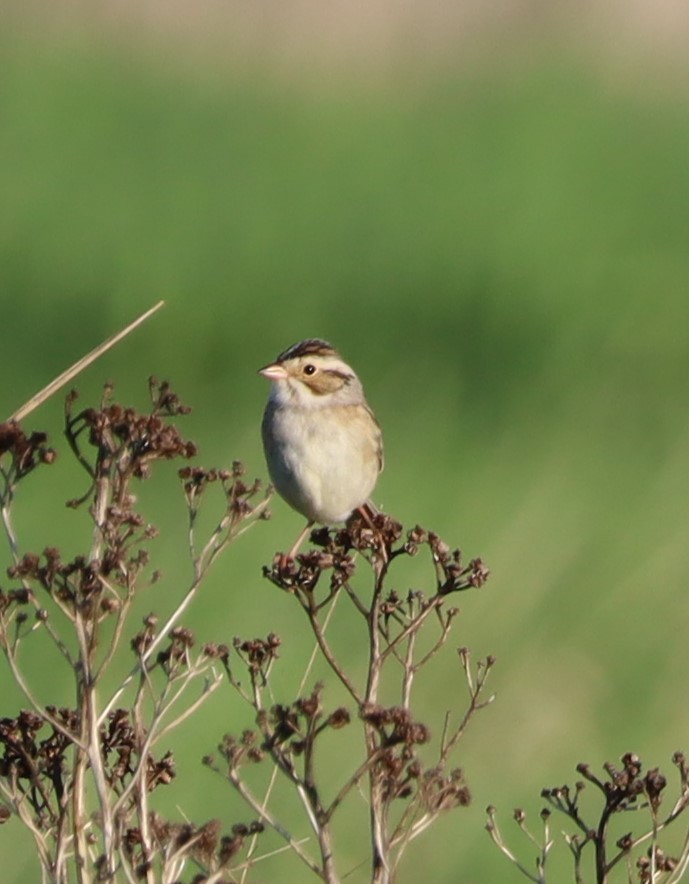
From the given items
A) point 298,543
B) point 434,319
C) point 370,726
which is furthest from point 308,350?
point 434,319

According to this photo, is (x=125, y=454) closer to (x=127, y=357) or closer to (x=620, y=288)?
(x=127, y=357)

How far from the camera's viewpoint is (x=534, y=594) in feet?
30.2

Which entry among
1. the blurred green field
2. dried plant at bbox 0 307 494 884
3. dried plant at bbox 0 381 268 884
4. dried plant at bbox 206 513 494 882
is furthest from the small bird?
the blurred green field

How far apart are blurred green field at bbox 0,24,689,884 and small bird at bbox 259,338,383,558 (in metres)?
2.10

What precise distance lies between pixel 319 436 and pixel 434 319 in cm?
503

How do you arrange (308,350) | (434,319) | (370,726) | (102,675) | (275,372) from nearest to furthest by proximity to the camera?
(102,675) → (370,726) → (275,372) → (308,350) → (434,319)

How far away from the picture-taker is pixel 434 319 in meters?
10.5

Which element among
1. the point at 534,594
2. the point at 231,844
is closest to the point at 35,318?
the point at 534,594

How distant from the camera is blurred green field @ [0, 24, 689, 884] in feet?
28.4

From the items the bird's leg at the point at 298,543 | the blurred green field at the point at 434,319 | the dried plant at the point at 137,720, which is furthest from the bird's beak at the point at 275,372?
the blurred green field at the point at 434,319

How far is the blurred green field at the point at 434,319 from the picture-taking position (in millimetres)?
8648

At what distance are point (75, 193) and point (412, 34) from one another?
438 centimetres

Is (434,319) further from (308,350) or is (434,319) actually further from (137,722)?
(137,722)

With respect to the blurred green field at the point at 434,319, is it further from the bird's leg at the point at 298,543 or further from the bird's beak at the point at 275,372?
the bird's leg at the point at 298,543
